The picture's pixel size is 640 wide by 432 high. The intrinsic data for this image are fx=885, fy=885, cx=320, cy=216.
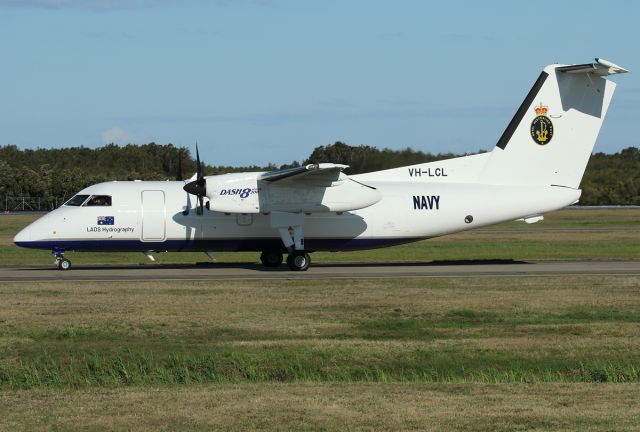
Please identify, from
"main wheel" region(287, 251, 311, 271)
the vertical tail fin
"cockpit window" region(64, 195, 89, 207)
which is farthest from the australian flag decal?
the vertical tail fin

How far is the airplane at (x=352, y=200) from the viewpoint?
28.0 meters

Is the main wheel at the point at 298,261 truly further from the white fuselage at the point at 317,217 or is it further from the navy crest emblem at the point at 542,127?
the navy crest emblem at the point at 542,127

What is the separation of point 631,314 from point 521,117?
11756 millimetres

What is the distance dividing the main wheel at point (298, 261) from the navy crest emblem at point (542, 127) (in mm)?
8790

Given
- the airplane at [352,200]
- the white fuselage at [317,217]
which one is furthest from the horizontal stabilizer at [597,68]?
the white fuselage at [317,217]

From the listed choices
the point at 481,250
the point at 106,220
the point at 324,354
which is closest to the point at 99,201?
the point at 106,220

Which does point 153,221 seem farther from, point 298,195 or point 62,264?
point 298,195

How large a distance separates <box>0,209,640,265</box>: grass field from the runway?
447cm

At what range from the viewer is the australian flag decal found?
28.0m

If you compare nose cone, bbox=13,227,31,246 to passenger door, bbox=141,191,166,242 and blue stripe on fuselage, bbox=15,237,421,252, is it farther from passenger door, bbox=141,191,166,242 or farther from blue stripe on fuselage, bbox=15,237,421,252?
passenger door, bbox=141,191,166,242

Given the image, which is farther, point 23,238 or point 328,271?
point 328,271

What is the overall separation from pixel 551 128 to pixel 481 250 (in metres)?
12.1

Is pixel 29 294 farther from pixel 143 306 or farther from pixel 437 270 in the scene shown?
pixel 437 270

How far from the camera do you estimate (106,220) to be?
2802 centimetres
